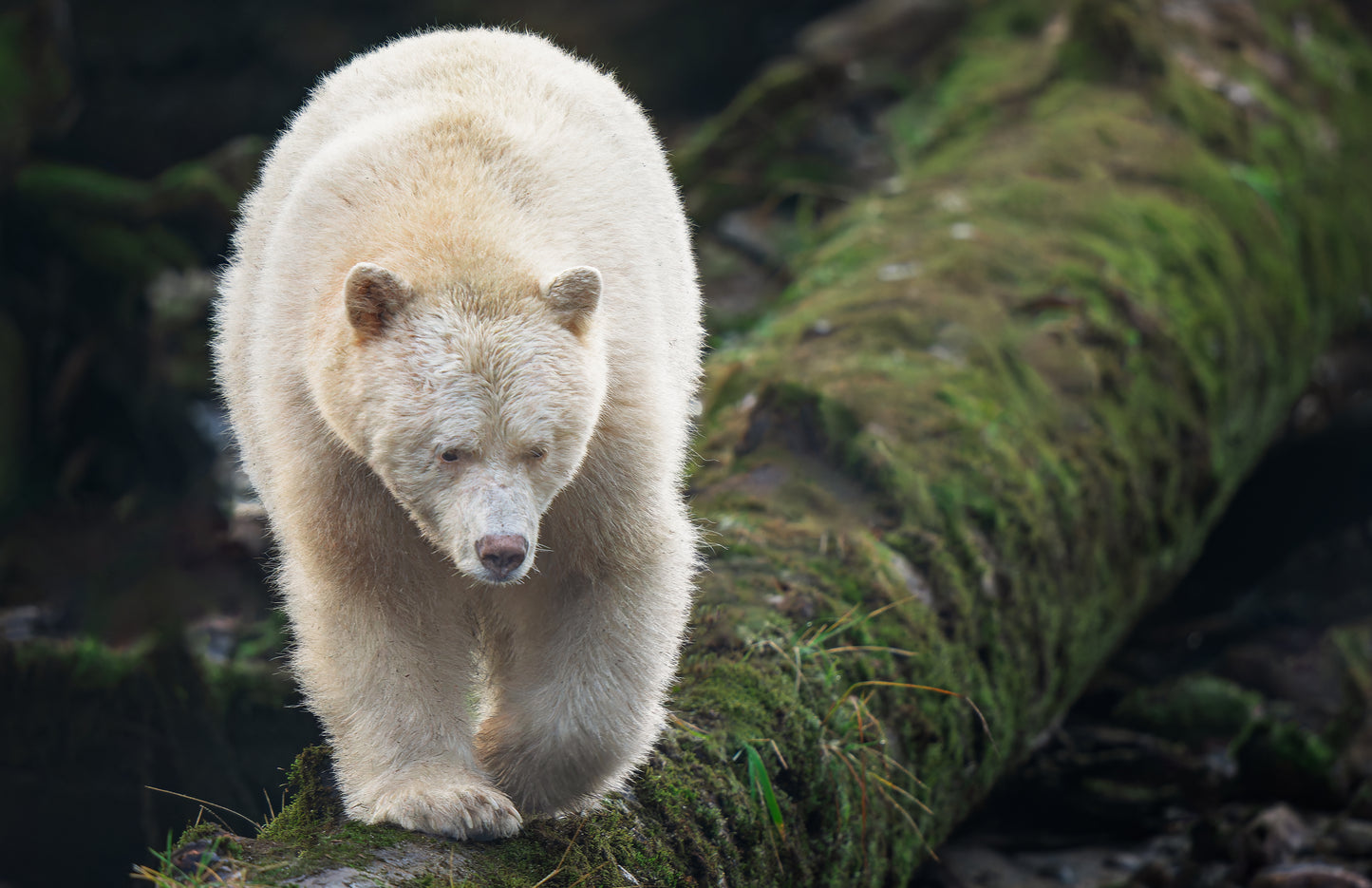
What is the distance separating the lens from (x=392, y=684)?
3297 millimetres

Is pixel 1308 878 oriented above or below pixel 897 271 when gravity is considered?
below

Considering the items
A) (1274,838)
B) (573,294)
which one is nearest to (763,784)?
(573,294)

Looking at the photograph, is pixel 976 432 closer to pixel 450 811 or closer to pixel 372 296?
pixel 450 811

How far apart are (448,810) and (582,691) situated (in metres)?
0.52

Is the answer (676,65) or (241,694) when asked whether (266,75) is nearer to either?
(676,65)

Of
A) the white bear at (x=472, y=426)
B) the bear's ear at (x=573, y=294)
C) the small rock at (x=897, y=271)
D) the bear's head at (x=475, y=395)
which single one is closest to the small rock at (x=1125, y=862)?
the white bear at (x=472, y=426)

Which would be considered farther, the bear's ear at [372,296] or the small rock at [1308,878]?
the small rock at [1308,878]

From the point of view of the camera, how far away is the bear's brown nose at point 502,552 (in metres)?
2.76

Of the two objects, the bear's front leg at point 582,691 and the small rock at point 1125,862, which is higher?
the bear's front leg at point 582,691

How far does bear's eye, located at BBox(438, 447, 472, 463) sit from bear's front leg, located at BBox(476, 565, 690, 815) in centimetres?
73

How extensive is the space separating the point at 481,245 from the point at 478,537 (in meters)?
0.77

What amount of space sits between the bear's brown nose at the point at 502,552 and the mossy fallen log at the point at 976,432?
2.59 feet

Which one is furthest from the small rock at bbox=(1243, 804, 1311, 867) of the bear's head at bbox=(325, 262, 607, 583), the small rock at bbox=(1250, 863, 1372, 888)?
the bear's head at bbox=(325, 262, 607, 583)

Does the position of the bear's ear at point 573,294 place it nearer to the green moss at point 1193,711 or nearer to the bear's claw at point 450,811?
the bear's claw at point 450,811
